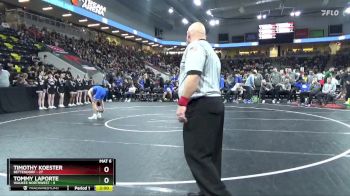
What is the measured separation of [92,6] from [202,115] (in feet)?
82.3

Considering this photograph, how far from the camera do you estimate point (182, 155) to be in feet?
16.0

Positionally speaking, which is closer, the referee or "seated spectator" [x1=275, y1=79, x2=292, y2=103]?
the referee

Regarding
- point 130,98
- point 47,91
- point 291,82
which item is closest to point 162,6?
point 130,98

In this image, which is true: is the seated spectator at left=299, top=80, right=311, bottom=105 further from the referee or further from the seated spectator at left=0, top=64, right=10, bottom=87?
the referee

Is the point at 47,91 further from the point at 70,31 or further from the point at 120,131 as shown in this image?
the point at 70,31

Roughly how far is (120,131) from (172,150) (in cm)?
225

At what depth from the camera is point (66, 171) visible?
2.89m

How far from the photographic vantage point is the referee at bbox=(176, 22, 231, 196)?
2.84m

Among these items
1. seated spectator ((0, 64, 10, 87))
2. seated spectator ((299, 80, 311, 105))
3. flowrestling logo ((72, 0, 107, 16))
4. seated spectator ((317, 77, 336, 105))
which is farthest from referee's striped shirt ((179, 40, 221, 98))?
flowrestling logo ((72, 0, 107, 16))

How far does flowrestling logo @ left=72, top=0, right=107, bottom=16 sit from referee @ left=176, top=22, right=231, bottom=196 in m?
22.5

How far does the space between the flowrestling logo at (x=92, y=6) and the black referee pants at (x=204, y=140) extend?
2259 cm

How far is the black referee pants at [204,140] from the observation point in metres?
2.89
